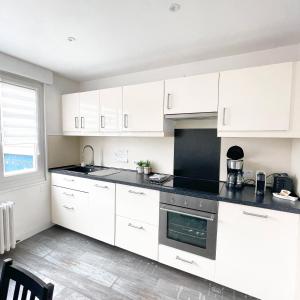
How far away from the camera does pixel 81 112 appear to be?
2.76 meters

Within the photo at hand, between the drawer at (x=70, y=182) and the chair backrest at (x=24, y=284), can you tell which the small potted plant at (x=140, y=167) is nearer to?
the drawer at (x=70, y=182)

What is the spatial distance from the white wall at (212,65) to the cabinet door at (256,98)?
438 mm

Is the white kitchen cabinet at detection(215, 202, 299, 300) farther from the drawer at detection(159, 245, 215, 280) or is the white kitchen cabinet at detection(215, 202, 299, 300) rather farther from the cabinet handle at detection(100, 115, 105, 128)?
the cabinet handle at detection(100, 115, 105, 128)

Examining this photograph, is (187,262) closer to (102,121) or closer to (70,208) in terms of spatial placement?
(70,208)

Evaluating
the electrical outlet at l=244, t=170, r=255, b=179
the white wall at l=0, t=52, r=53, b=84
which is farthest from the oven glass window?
the white wall at l=0, t=52, r=53, b=84

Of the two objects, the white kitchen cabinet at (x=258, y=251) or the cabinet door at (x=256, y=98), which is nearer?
the white kitchen cabinet at (x=258, y=251)

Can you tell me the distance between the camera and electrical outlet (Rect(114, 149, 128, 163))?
2881mm

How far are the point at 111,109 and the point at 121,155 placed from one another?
2.49 ft

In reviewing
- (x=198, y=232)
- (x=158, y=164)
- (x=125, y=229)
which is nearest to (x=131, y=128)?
(x=158, y=164)

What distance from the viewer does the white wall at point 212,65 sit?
74.7 inches

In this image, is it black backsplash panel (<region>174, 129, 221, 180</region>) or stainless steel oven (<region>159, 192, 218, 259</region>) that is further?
black backsplash panel (<region>174, 129, 221, 180</region>)

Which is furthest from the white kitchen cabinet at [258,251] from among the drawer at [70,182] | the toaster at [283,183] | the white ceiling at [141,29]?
the drawer at [70,182]

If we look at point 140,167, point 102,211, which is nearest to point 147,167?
point 140,167

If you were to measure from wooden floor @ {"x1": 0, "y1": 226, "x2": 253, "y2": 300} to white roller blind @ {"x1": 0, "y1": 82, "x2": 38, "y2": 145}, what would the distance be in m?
1.40
